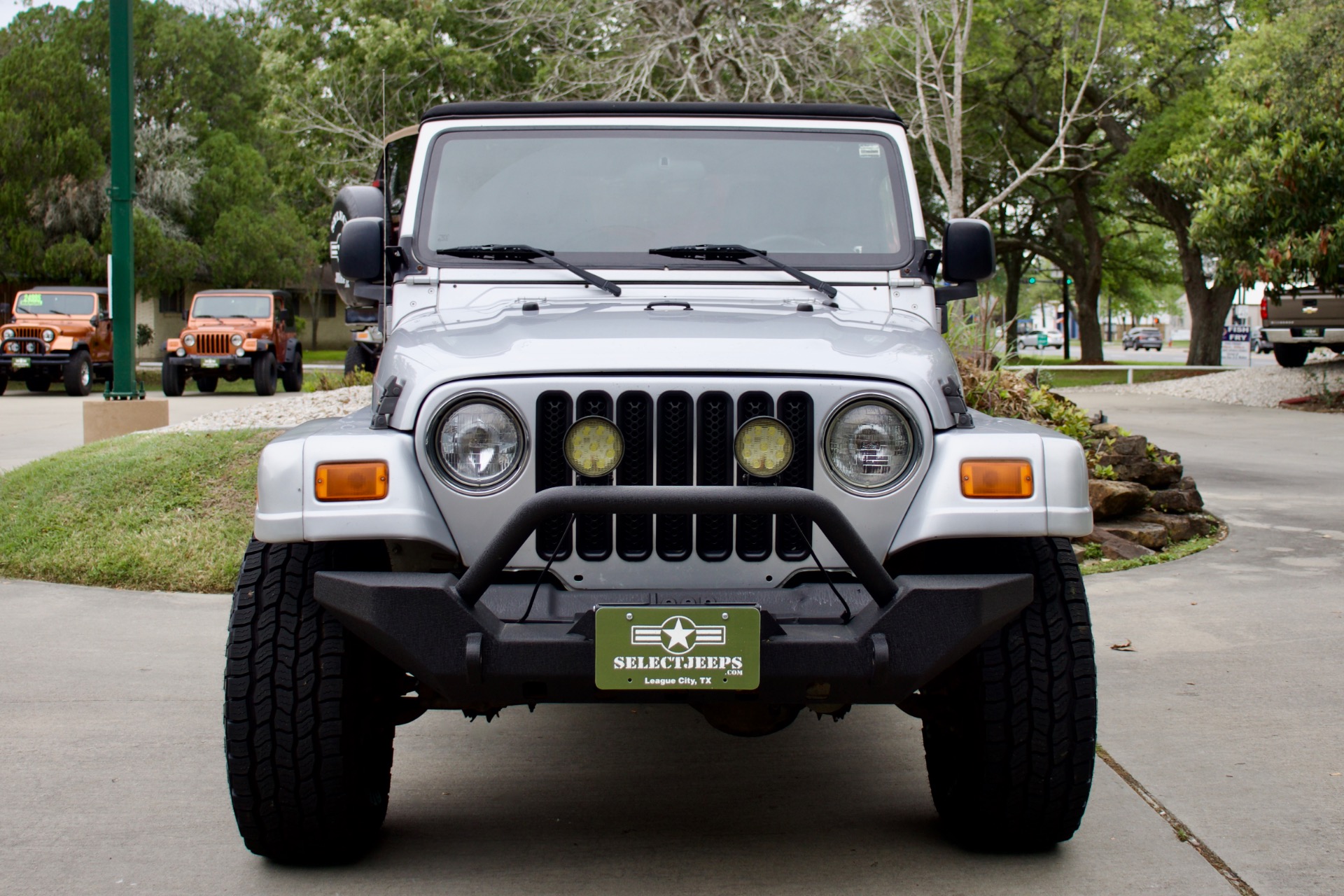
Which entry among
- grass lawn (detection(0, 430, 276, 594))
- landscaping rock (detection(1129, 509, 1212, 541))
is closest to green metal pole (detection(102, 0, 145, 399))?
grass lawn (detection(0, 430, 276, 594))

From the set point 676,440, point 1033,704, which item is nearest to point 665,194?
point 676,440

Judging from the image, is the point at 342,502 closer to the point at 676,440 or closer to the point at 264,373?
the point at 676,440

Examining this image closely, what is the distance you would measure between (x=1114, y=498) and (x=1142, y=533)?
11.1 inches

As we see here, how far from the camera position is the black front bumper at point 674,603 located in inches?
106

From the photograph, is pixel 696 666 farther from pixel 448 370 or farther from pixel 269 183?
pixel 269 183

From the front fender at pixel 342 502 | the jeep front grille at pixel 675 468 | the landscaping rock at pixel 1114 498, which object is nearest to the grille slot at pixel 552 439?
the jeep front grille at pixel 675 468

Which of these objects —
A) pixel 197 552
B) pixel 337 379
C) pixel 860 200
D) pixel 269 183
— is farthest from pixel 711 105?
pixel 269 183

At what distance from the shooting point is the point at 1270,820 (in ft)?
11.6

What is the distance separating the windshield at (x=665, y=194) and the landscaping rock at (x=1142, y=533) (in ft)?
12.6

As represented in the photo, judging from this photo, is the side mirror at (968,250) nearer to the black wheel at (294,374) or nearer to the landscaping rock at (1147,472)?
the landscaping rock at (1147,472)

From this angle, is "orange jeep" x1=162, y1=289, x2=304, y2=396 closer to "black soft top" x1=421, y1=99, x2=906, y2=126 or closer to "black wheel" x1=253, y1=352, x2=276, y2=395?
"black wheel" x1=253, y1=352, x2=276, y2=395

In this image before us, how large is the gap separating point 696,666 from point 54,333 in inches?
851

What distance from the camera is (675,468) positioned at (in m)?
2.99

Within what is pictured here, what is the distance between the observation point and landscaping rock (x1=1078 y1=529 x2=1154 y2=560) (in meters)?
7.23
